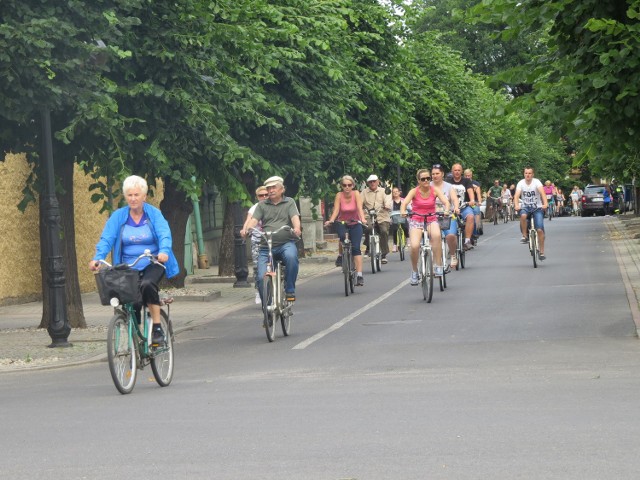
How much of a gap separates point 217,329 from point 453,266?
26.9 feet

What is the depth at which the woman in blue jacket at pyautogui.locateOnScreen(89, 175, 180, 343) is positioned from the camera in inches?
464

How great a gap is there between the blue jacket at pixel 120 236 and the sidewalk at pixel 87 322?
289cm

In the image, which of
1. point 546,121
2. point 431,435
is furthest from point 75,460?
point 546,121

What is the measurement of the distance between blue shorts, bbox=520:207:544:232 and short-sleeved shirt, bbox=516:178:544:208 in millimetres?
60

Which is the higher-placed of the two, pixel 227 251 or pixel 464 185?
pixel 464 185

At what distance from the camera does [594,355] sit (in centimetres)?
1268

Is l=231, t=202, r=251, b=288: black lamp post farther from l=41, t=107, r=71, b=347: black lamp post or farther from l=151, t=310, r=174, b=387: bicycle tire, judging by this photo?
l=151, t=310, r=174, b=387: bicycle tire

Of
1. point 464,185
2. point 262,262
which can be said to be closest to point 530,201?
point 464,185

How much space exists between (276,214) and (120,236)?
476 centimetres

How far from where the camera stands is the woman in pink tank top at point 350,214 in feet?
76.3

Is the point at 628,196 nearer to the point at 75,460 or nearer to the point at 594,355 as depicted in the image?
the point at 594,355

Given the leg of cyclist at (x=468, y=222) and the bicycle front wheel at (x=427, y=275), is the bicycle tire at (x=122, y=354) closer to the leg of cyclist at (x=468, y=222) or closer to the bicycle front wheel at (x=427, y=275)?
the bicycle front wheel at (x=427, y=275)

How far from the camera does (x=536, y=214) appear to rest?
1032 inches

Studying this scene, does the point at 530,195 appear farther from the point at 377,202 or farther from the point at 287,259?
the point at 287,259
